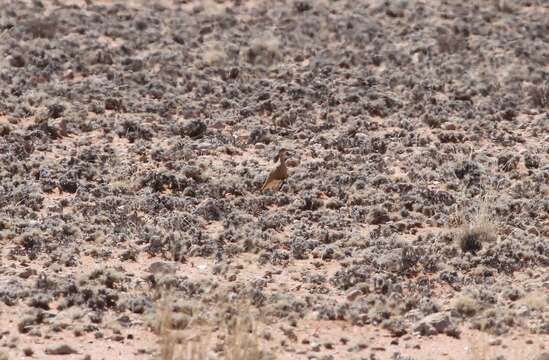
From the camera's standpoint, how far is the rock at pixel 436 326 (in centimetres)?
798

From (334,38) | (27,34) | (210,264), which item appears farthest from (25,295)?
(334,38)

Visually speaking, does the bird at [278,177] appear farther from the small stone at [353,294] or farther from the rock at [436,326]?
the rock at [436,326]

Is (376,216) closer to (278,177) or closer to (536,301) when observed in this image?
(278,177)

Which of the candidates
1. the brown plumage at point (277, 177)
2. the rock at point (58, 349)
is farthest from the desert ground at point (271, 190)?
the brown plumage at point (277, 177)

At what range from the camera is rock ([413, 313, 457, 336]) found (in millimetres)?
7980

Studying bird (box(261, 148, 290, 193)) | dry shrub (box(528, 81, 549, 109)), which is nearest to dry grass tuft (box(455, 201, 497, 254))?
bird (box(261, 148, 290, 193))

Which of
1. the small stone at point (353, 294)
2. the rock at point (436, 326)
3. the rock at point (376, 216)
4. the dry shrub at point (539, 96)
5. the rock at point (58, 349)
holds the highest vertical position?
the rock at point (58, 349)

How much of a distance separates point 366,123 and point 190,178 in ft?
11.1

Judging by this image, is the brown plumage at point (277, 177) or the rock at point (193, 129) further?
the rock at point (193, 129)

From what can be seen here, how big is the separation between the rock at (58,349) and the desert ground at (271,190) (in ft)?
0.04

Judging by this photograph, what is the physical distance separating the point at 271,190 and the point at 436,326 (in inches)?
143

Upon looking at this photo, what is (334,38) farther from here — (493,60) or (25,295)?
(25,295)

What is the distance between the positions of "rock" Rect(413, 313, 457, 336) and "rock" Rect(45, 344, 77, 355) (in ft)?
8.92

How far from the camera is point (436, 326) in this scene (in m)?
8.02
